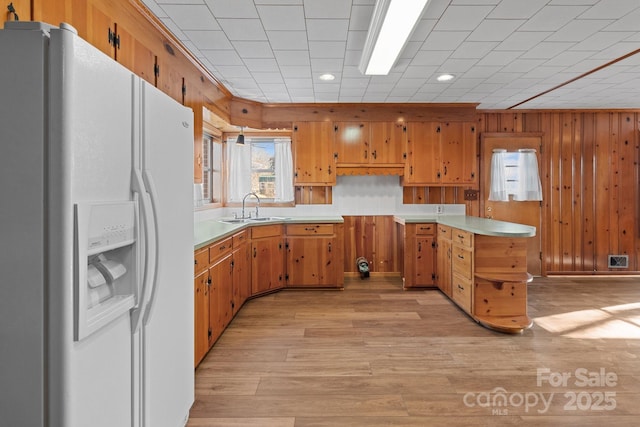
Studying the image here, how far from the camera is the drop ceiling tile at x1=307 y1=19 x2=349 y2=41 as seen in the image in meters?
2.44

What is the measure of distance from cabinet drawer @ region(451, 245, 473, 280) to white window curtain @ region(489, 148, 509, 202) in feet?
5.58

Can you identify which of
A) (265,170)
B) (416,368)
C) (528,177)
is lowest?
(416,368)

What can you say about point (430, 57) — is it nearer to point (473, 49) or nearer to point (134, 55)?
point (473, 49)

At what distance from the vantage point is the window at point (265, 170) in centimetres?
484

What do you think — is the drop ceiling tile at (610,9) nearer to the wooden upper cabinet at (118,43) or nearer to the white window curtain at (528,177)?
the white window curtain at (528,177)

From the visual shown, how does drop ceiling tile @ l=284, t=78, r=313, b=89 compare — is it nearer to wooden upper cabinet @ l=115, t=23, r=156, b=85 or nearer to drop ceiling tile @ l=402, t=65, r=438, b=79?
drop ceiling tile @ l=402, t=65, r=438, b=79

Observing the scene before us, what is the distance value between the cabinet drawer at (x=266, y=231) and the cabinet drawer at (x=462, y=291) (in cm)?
215

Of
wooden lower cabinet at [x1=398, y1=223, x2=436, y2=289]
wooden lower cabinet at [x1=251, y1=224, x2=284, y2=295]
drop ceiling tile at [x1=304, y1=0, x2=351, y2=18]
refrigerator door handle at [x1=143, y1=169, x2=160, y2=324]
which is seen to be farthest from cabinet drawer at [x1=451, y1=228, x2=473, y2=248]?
refrigerator door handle at [x1=143, y1=169, x2=160, y2=324]

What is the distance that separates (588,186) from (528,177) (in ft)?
3.19

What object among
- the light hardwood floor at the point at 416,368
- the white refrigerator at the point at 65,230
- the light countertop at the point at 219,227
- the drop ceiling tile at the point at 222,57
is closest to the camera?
the white refrigerator at the point at 65,230

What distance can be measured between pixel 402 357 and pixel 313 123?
324 cm

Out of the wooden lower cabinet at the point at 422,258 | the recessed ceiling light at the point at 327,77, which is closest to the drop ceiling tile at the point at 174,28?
the recessed ceiling light at the point at 327,77

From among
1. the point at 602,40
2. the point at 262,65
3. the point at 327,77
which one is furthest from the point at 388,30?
the point at 602,40

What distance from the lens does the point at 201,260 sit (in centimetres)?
233
